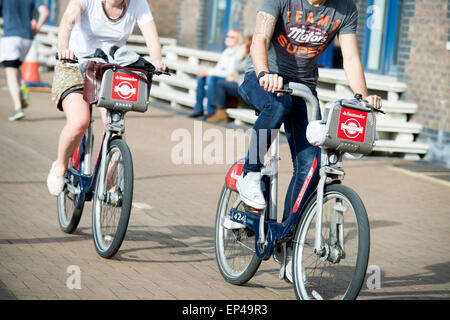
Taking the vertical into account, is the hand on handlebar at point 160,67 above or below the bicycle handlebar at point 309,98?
above

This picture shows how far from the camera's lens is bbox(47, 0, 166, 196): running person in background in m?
5.61

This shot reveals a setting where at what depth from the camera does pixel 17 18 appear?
40.6ft

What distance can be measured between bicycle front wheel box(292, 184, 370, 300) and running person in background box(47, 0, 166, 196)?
1.75 metres

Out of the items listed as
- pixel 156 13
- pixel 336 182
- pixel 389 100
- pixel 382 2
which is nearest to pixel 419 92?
pixel 389 100

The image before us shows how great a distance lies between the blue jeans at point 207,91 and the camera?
13.6m

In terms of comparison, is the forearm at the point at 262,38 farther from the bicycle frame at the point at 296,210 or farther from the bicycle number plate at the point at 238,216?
the bicycle number plate at the point at 238,216

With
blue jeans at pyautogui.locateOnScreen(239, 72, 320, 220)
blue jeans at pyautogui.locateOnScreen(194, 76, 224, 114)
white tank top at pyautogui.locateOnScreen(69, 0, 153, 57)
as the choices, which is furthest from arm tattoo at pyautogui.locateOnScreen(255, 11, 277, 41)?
blue jeans at pyautogui.locateOnScreen(194, 76, 224, 114)

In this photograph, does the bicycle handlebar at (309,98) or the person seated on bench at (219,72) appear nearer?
the bicycle handlebar at (309,98)

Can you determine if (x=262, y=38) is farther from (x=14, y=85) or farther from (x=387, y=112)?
(x=14, y=85)

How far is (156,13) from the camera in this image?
21859 mm

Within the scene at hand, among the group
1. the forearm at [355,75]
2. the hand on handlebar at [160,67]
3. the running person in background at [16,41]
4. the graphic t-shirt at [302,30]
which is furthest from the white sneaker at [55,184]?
the running person in background at [16,41]

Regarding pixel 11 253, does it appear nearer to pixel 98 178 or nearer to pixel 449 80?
pixel 98 178

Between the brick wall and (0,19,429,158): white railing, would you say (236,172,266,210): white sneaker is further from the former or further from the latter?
the brick wall

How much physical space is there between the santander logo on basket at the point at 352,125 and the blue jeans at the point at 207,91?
9.39 m
